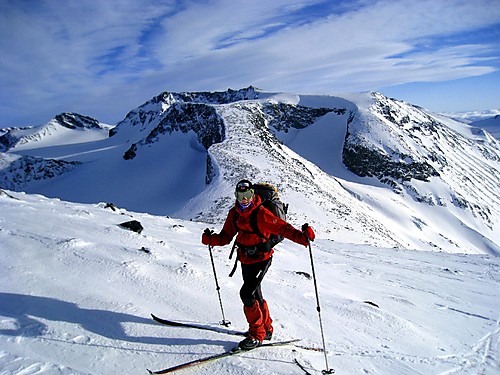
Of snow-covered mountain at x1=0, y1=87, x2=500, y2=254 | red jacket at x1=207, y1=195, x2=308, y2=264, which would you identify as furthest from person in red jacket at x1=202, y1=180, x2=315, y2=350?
snow-covered mountain at x1=0, y1=87, x2=500, y2=254

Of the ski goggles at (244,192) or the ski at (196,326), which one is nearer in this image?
the ski goggles at (244,192)

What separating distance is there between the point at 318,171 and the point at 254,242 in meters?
51.6

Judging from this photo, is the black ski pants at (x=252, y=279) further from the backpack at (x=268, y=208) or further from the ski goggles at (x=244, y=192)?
the ski goggles at (x=244, y=192)

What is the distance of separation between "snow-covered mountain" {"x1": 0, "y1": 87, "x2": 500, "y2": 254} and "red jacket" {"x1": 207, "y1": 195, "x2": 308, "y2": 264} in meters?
17.1

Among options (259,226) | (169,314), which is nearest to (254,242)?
(259,226)

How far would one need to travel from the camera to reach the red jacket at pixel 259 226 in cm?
495

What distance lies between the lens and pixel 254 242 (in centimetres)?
519

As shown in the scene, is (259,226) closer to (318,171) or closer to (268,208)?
(268,208)

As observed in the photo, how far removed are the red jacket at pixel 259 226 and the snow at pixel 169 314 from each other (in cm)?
144

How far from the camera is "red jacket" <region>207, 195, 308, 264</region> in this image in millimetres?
4953

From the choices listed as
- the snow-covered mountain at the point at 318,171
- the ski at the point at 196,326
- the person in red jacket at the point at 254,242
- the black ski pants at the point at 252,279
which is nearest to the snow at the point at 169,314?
the ski at the point at 196,326

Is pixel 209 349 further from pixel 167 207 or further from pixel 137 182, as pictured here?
pixel 137 182

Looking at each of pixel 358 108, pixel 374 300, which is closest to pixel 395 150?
pixel 358 108

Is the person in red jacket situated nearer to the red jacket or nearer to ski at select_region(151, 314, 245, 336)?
the red jacket
